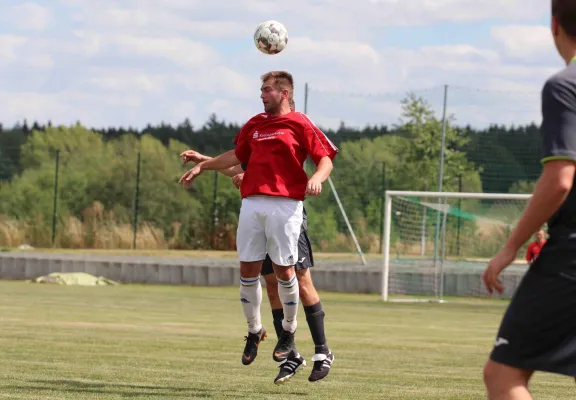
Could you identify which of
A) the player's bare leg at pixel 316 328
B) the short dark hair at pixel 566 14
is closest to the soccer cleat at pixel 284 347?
the player's bare leg at pixel 316 328

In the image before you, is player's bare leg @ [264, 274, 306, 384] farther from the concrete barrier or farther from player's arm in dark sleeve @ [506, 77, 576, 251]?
the concrete barrier

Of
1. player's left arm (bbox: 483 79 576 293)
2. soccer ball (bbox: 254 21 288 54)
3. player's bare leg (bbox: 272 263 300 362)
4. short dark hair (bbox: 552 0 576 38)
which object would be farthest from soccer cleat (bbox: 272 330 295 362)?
short dark hair (bbox: 552 0 576 38)

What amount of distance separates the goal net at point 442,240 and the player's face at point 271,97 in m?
19.3

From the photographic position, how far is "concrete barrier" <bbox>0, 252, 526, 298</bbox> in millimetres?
29016

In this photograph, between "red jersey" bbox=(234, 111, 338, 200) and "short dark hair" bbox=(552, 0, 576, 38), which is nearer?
"short dark hair" bbox=(552, 0, 576, 38)

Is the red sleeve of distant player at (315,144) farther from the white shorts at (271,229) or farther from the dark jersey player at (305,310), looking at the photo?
the dark jersey player at (305,310)

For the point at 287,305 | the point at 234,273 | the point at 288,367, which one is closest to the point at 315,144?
the point at 287,305

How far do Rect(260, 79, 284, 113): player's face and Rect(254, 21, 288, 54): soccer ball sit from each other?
99cm

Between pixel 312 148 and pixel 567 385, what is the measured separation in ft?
9.63

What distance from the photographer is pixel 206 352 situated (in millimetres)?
12156

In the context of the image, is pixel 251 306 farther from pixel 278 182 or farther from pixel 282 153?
pixel 282 153

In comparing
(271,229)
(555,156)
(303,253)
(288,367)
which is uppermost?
(555,156)

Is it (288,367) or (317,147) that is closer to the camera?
(288,367)

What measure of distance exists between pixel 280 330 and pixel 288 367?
96cm
